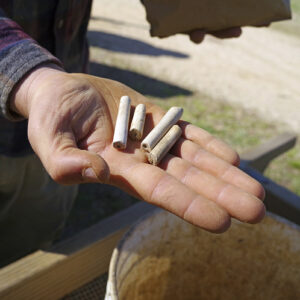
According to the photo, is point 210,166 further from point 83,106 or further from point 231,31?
point 231,31

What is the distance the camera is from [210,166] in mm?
1813

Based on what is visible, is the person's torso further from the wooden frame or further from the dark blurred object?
the wooden frame

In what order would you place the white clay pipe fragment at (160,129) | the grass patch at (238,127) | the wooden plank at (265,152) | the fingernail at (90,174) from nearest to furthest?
the fingernail at (90,174) < the white clay pipe fragment at (160,129) < the wooden plank at (265,152) < the grass patch at (238,127)

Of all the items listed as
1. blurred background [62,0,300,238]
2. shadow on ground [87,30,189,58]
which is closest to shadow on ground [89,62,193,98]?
blurred background [62,0,300,238]

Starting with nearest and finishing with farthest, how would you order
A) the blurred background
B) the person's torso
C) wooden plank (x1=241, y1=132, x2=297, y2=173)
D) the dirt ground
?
the person's torso, wooden plank (x1=241, y1=132, x2=297, y2=173), the blurred background, the dirt ground

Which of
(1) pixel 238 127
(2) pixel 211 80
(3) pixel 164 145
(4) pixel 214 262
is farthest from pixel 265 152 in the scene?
(2) pixel 211 80

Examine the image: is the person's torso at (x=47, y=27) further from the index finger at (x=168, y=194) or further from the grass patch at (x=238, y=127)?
the grass patch at (x=238, y=127)

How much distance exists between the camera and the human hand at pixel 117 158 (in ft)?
4.97

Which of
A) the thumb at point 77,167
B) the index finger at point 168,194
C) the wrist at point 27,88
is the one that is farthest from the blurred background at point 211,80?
the thumb at point 77,167

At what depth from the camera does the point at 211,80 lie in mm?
7836

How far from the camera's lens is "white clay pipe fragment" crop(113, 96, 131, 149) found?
1874 millimetres

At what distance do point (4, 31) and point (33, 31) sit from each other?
556mm

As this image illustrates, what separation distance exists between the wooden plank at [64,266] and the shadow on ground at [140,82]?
4497 mm

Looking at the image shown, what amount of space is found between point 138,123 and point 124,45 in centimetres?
727
